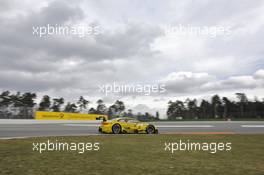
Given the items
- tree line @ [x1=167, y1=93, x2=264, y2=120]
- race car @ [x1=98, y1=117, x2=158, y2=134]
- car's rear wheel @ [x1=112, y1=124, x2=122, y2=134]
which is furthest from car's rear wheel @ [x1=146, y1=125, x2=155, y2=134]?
tree line @ [x1=167, y1=93, x2=264, y2=120]

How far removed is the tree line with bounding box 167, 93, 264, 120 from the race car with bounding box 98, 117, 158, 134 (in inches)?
1158

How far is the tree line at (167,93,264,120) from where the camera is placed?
44.3 metres

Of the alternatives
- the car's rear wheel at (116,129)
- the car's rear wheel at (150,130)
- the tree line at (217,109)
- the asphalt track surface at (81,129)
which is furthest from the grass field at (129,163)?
the tree line at (217,109)

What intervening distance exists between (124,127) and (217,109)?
5049cm

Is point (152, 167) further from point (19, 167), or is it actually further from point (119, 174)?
point (19, 167)

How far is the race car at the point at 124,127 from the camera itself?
1513 centimetres

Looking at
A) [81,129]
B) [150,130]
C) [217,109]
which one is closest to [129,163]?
[150,130]

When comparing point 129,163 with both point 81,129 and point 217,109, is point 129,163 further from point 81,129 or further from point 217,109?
point 217,109

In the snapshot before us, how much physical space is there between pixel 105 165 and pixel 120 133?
9.27 m

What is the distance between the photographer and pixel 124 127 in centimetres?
1523

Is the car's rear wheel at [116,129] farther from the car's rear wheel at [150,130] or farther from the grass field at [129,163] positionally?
the grass field at [129,163]

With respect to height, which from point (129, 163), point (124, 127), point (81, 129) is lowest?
point (81, 129)

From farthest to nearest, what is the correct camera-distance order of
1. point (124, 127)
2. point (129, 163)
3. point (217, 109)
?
point (217, 109)
point (124, 127)
point (129, 163)

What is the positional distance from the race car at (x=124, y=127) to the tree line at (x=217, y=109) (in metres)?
29.4
